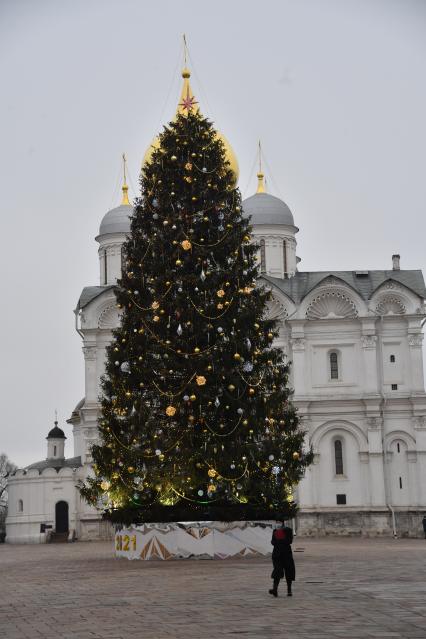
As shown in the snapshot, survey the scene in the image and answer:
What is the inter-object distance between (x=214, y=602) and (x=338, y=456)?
4002cm

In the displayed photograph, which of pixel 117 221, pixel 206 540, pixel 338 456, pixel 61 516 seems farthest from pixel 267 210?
pixel 206 540

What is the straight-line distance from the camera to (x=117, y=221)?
64.0 metres

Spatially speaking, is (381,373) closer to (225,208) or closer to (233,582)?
(225,208)

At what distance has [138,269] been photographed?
30.4m

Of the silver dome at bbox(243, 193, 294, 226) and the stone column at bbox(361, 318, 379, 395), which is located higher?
the silver dome at bbox(243, 193, 294, 226)

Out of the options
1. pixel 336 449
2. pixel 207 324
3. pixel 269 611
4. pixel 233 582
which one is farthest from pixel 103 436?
pixel 336 449

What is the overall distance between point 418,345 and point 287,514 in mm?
27533

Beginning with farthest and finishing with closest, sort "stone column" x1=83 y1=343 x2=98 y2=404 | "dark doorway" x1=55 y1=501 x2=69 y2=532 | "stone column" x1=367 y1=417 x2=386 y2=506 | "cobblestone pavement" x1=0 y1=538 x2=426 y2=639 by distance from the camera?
"dark doorway" x1=55 y1=501 x2=69 y2=532, "stone column" x1=83 y1=343 x2=98 y2=404, "stone column" x1=367 y1=417 x2=386 y2=506, "cobblestone pavement" x1=0 y1=538 x2=426 y2=639

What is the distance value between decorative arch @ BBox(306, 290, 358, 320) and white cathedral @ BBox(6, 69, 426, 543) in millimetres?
49

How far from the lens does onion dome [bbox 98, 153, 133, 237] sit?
63.8 m

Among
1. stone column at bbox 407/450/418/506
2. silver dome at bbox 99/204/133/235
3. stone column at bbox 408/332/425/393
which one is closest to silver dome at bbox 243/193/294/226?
silver dome at bbox 99/204/133/235

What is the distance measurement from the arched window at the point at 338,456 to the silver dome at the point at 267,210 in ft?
40.8

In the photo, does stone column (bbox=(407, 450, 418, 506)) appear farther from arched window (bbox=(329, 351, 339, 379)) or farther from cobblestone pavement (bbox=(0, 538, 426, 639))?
cobblestone pavement (bbox=(0, 538, 426, 639))

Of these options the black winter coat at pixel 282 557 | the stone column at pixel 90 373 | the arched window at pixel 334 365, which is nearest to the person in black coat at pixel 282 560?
the black winter coat at pixel 282 557
